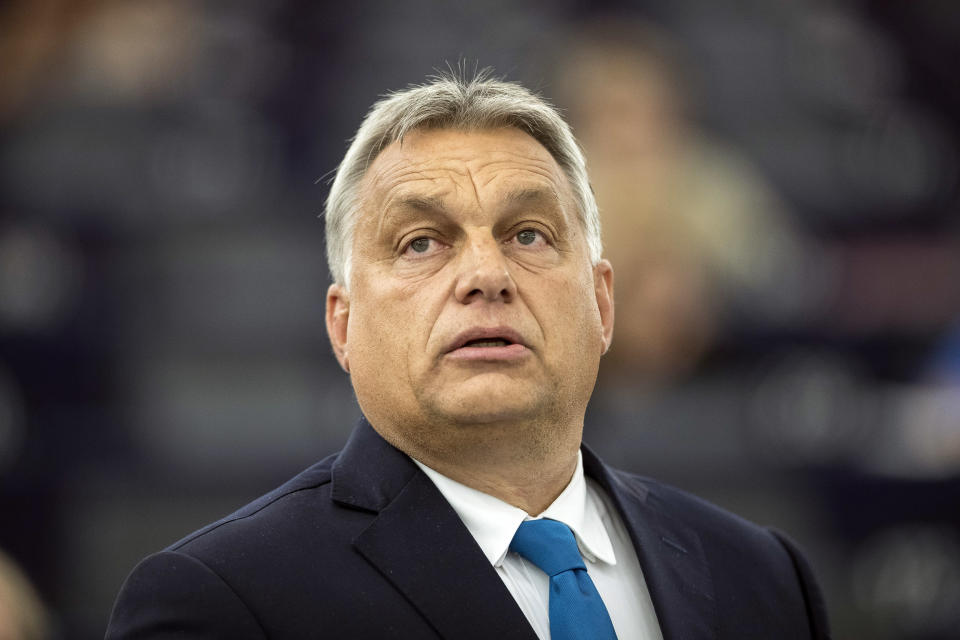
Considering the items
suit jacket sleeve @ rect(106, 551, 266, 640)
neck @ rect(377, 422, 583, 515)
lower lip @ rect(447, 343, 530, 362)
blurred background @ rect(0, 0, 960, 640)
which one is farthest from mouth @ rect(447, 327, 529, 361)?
blurred background @ rect(0, 0, 960, 640)

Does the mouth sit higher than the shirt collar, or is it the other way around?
the mouth

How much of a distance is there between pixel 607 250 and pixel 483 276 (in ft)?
12.2

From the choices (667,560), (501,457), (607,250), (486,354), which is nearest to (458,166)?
(486,354)

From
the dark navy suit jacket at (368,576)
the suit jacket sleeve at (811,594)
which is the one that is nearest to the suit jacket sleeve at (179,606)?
the dark navy suit jacket at (368,576)

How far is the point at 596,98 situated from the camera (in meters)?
6.17

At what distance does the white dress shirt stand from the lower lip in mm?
222

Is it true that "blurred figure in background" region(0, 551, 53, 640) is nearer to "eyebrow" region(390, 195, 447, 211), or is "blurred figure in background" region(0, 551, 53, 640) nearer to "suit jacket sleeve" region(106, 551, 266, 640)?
"suit jacket sleeve" region(106, 551, 266, 640)

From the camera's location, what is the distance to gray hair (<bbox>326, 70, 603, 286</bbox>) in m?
2.09

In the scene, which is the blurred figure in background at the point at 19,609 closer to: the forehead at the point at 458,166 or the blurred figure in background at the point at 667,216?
the forehead at the point at 458,166

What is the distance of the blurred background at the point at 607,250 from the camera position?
16.6 feet

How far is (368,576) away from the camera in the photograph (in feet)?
5.89

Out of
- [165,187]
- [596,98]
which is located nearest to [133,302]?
[165,187]

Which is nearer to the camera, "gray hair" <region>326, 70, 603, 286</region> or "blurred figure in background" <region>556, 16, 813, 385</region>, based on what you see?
"gray hair" <region>326, 70, 603, 286</region>

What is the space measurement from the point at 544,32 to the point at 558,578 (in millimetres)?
5265
